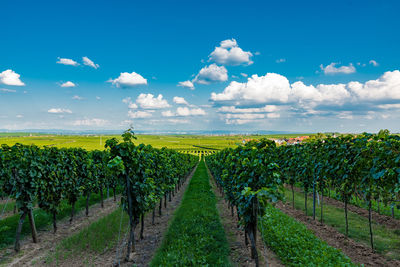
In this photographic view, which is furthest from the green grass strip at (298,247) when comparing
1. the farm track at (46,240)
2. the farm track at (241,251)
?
the farm track at (46,240)

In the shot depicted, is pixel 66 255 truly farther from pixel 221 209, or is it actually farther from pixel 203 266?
pixel 221 209

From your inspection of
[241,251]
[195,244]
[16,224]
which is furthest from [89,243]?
[241,251]

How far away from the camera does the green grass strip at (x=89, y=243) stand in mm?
8855

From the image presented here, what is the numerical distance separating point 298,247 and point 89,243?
29.5 ft

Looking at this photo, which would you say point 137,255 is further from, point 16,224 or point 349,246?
point 349,246

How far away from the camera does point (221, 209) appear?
16.5 m

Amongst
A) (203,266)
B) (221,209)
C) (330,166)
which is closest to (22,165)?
(203,266)

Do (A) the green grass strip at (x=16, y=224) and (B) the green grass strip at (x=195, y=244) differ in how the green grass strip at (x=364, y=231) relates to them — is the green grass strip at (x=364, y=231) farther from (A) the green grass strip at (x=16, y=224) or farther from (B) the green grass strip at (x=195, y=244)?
(A) the green grass strip at (x=16, y=224)

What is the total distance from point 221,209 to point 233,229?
4.59 meters

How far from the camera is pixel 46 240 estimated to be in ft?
34.7

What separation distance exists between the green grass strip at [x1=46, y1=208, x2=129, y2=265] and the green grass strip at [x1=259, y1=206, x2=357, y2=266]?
633 centimetres

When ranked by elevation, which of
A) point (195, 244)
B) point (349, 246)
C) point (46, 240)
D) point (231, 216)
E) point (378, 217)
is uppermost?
point (195, 244)

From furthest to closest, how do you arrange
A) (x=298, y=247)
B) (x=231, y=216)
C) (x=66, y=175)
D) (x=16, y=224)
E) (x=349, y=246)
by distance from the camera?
(x=231, y=216)
(x=66, y=175)
(x=16, y=224)
(x=349, y=246)
(x=298, y=247)

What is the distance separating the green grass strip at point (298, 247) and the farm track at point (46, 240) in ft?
30.4
